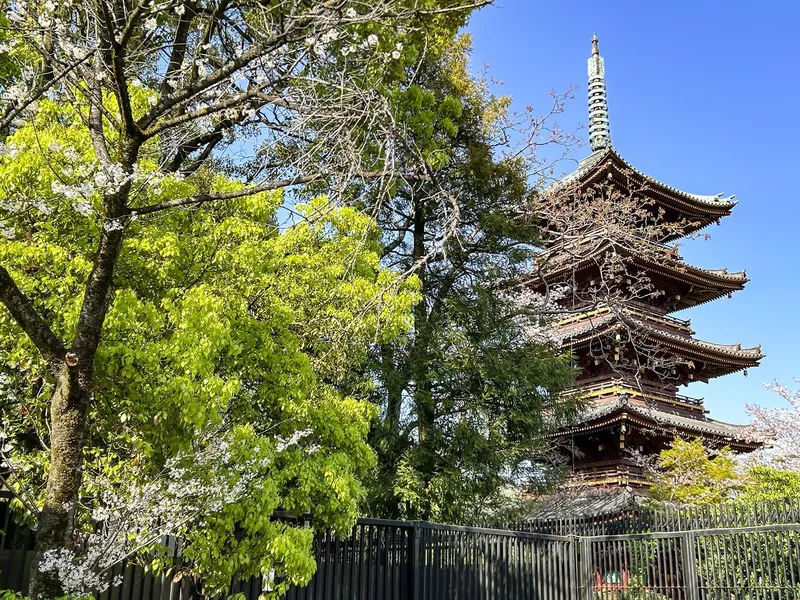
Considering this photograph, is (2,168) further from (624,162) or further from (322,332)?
(624,162)

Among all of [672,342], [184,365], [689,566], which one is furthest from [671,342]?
[184,365]

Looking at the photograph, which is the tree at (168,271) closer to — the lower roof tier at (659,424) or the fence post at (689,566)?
the fence post at (689,566)

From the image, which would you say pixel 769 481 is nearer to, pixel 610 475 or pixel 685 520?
pixel 610 475

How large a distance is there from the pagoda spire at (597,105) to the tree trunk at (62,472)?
23.1 m

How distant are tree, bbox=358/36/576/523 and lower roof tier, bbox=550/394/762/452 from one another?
4.39m

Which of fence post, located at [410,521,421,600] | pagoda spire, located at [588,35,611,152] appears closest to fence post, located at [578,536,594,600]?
fence post, located at [410,521,421,600]

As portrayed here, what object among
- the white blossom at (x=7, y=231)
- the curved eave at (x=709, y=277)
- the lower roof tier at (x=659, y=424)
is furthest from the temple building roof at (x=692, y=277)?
the white blossom at (x=7, y=231)

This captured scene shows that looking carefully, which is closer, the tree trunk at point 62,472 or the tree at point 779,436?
the tree trunk at point 62,472

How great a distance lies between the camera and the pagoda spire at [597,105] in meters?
24.5

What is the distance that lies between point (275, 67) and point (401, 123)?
5.97 meters

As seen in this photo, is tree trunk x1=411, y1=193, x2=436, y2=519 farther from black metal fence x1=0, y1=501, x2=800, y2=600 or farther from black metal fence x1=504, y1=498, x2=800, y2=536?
black metal fence x1=0, y1=501, x2=800, y2=600

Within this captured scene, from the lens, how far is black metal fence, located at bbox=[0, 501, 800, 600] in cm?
614

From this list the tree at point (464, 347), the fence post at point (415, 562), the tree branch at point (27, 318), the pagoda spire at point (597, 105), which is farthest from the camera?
the pagoda spire at point (597, 105)

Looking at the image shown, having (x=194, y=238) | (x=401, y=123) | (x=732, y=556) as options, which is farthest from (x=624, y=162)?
(x=194, y=238)
